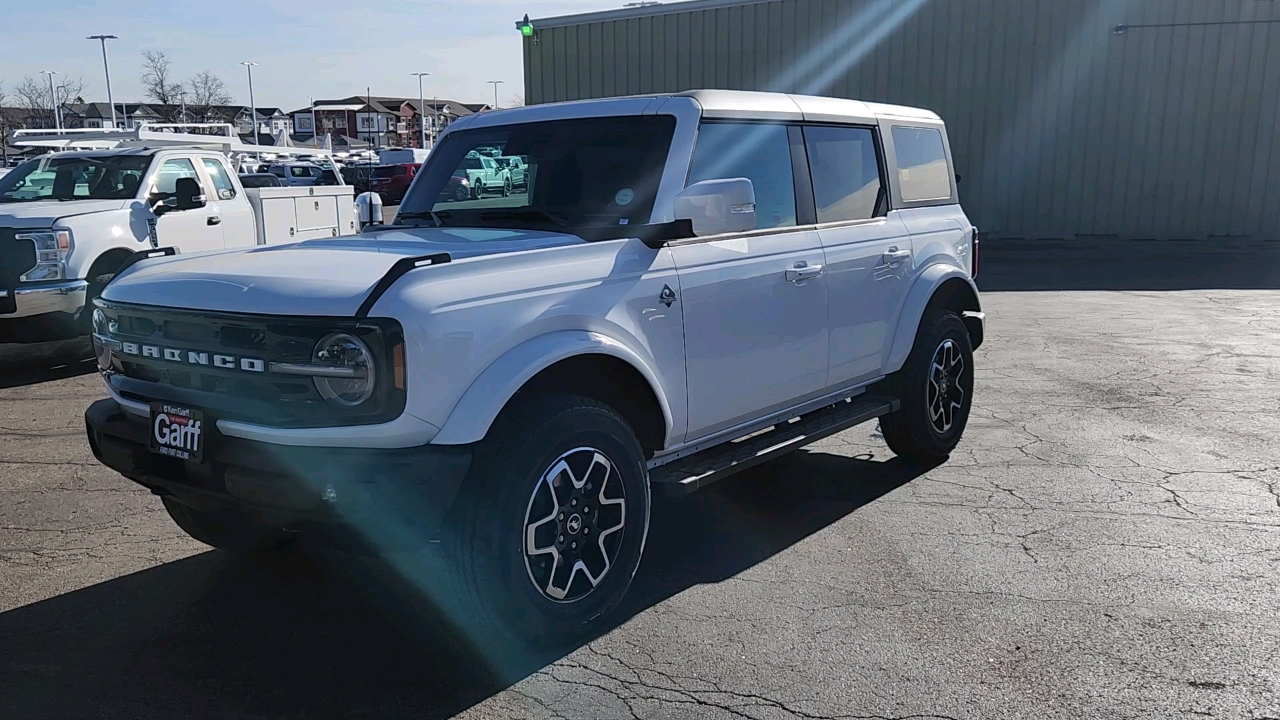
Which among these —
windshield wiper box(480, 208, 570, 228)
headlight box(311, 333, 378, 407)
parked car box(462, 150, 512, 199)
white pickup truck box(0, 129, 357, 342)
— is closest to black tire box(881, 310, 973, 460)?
windshield wiper box(480, 208, 570, 228)

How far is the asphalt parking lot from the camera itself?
3402 millimetres

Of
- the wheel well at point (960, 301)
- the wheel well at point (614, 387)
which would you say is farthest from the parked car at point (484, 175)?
the wheel well at point (960, 301)

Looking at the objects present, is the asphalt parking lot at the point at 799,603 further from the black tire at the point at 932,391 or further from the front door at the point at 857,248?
the front door at the point at 857,248

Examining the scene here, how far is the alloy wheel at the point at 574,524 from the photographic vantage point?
3617 mm

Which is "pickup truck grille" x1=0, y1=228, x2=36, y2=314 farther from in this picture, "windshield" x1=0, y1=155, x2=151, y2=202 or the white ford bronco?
the white ford bronco

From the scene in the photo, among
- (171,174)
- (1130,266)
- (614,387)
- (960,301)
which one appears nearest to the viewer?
(614,387)

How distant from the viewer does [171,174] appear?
10.2m

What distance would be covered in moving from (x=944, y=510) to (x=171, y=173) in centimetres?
835

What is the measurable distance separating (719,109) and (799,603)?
2.20 m

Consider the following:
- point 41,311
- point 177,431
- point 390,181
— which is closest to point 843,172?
point 177,431

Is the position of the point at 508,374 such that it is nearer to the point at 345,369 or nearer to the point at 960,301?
the point at 345,369

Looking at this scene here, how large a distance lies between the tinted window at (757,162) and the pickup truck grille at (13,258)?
662cm

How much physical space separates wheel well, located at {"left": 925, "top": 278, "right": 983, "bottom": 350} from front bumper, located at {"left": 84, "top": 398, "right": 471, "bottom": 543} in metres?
3.67

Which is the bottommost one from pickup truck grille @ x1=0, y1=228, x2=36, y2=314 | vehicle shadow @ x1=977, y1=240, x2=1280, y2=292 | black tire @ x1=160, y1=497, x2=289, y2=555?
vehicle shadow @ x1=977, y1=240, x2=1280, y2=292
